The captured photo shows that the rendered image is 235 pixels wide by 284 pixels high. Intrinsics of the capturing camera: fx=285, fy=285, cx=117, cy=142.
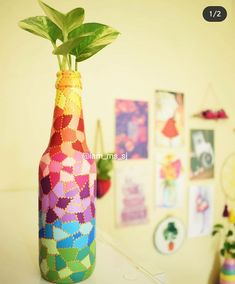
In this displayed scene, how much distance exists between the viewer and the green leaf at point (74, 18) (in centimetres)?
41

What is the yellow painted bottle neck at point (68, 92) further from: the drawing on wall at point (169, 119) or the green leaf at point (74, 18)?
the drawing on wall at point (169, 119)

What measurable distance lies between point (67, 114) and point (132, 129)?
3.09 ft

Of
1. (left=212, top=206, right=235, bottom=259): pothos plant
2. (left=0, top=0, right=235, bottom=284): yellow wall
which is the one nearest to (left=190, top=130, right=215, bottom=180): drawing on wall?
A: (left=0, top=0, right=235, bottom=284): yellow wall

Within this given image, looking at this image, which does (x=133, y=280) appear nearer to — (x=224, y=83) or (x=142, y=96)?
(x=142, y=96)

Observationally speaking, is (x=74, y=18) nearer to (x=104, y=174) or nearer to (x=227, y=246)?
(x=104, y=174)

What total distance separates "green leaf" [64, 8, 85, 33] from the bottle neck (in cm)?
7

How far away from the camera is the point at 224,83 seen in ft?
5.34

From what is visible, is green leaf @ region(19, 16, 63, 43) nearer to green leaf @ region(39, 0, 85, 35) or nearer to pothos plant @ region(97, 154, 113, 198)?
green leaf @ region(39, 0, 85, 35)

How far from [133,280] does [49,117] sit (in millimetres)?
799

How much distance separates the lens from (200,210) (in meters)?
1.62

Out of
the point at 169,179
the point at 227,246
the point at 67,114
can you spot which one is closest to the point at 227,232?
the point at 227,246

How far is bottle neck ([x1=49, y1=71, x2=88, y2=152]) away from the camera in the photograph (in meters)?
0.43

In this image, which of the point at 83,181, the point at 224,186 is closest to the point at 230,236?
the point at 224,186

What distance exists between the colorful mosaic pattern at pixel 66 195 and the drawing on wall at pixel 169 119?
3.37ft
